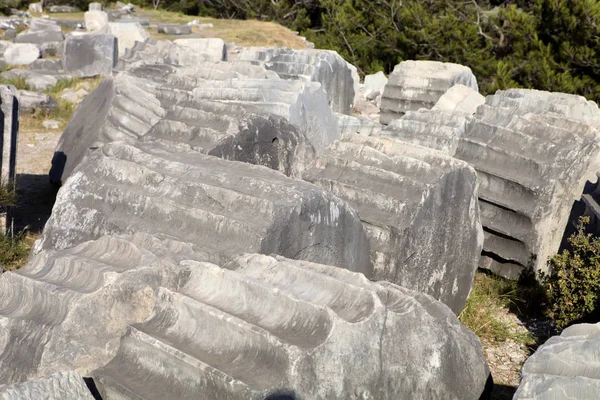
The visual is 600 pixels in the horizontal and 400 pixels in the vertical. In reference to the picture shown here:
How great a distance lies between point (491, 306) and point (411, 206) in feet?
3.89

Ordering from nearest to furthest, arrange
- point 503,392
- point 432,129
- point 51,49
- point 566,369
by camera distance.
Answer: point 566,369 → point 503,392 → point 432,129 → point 51,49

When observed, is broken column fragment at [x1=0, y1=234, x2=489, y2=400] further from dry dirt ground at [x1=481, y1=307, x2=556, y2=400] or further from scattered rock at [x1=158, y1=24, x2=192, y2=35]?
scattered rock at [x1=158, y1=24, x2=192, y2=35]

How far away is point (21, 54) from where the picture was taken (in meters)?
12.8

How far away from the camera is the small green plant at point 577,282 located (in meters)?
3.71

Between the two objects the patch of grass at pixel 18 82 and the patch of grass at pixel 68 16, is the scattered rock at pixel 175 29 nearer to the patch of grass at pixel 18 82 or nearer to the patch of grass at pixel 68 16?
the patch of grass at pixel 68 16

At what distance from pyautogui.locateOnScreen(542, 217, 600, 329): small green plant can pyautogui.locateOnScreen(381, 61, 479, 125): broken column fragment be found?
3.51 metres

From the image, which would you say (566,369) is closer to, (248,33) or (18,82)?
(18,82)

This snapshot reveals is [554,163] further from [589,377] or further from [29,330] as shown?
[29,330]

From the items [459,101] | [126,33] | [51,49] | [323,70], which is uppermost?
[459,101]

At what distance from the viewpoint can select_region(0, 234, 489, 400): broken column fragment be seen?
2.03 m

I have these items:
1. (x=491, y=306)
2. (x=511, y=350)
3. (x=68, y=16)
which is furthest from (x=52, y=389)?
(x=68, y=16)

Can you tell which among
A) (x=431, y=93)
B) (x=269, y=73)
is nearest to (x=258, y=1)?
(x=431, y=93)

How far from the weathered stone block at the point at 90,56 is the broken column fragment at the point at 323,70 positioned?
15.6 ft

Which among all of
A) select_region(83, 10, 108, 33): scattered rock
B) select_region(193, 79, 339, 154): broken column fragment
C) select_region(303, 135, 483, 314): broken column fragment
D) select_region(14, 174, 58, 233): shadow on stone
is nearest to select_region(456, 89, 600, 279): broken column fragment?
select_region(303, 135, 483, 314): broken column fragment
